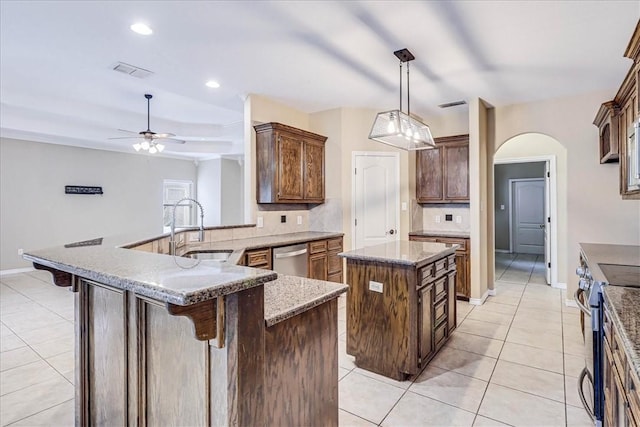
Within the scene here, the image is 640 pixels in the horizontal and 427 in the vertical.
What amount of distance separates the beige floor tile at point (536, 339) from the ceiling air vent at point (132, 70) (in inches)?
179

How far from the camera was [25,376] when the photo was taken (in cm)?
264

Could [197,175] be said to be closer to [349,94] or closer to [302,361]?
[349,94]

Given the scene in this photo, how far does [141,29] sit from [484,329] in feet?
13.8

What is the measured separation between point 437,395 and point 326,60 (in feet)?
9.78

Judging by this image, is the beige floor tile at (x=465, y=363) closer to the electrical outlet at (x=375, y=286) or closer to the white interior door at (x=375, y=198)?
the electrical outlet at (x=375, y=286)

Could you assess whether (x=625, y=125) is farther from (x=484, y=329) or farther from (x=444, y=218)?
(x=444, y=218)

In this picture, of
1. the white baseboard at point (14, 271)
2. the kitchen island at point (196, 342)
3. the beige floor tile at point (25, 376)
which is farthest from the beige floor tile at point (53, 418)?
the white baseboard at point (14, 271)

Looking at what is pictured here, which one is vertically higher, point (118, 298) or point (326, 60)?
point (326, 60)

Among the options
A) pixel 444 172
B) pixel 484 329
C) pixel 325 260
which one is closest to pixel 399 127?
pixel 325 260

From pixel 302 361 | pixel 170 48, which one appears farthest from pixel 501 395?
pixel 170 48

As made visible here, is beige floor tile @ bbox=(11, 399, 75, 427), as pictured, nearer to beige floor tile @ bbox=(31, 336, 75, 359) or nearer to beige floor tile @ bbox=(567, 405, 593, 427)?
beige floor tile @ bbox=(31, 336, 75, 359)

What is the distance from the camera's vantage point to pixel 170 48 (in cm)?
299

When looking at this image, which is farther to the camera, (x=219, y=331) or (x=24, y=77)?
(x=24, y=77)

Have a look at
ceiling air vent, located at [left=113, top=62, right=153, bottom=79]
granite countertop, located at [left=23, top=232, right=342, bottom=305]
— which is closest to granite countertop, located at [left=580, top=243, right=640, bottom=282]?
granite countertop, located at [left=23, top=232, right=342, bottom=305]
